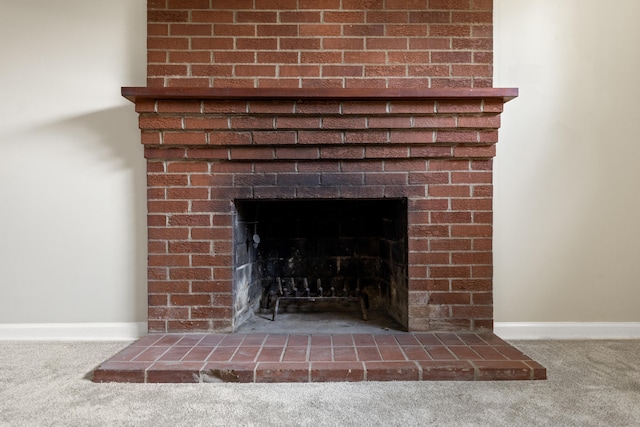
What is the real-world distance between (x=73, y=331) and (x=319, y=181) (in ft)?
4.95

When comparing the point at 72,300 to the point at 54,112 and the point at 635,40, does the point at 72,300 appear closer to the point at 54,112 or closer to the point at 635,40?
the point at 54,112

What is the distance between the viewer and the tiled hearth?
168cm

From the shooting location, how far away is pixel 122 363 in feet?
5.70

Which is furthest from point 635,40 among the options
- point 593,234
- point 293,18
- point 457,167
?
point 293,18

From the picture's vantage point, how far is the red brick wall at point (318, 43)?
2113 mm

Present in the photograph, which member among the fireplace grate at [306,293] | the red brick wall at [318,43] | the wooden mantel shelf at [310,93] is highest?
the red brick wall at [318,43]

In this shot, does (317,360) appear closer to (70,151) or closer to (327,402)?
(327,402)

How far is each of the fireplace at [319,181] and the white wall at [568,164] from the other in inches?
8.7

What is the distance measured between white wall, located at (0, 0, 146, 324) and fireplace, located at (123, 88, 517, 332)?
8.6 inches

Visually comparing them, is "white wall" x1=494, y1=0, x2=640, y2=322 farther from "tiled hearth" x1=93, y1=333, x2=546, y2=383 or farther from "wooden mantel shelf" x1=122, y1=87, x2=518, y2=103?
"tiled hearth" x1=93, y1=333, x2=546, y2=383

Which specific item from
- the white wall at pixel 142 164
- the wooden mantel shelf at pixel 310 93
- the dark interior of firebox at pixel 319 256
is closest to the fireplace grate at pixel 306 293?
the dark interior of firebox at pixel 319 256

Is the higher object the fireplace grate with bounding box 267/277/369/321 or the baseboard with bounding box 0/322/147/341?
the fireplace grate with bounding box 267/277/369/321

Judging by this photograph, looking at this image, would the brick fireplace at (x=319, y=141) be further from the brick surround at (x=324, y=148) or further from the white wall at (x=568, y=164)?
the white wall at (x=568, y=164)

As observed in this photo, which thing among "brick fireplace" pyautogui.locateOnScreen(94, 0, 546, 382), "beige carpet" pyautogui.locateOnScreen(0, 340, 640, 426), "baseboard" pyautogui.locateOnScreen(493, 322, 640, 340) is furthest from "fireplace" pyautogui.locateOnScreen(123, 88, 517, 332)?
"beige carpet" pyautogui.locateOnScreen(0, 340, 640, 426)
